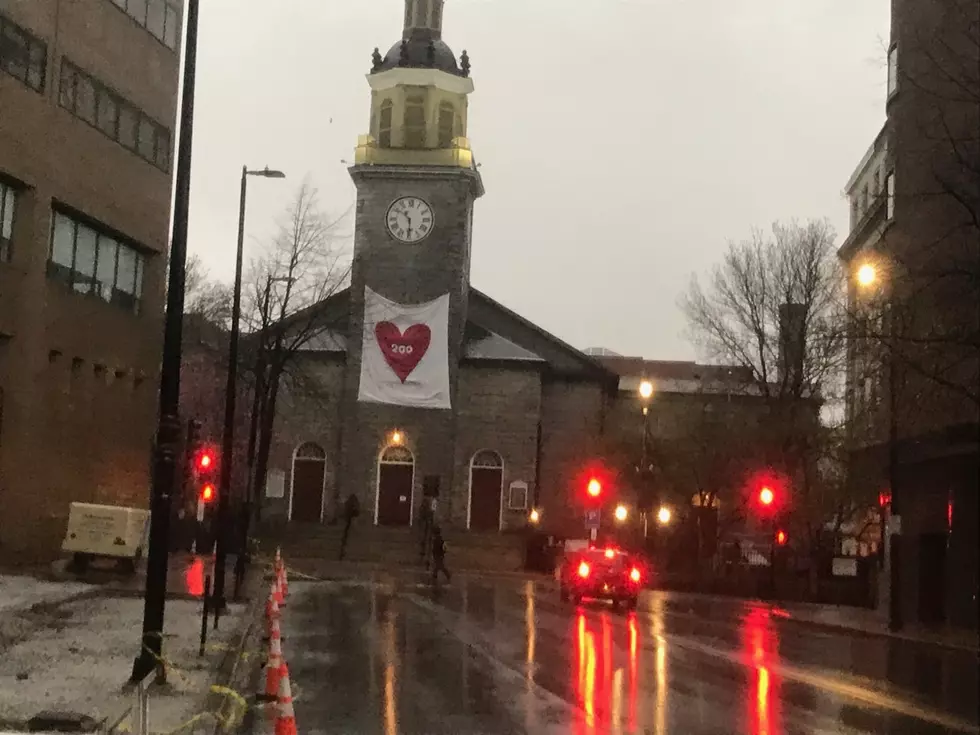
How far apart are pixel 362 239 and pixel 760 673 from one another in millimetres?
42804

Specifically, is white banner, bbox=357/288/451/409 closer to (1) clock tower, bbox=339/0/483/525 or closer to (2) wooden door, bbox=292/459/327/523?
(1) clock tower, bbox=339/0/483/525

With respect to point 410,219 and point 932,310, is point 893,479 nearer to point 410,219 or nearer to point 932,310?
point 932,310

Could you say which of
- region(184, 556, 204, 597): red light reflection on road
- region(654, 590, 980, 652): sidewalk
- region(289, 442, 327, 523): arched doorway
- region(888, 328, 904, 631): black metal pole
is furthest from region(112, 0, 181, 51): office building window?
region(289, 442, 327, 523): arched doorway

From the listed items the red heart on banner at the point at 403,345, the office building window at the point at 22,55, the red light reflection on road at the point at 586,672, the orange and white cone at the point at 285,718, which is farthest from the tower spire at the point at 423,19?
the orange and white cone at the point at 285,718

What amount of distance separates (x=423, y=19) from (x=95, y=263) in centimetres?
2820

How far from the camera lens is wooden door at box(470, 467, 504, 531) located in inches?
2221

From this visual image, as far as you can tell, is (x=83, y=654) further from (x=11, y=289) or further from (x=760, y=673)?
(x=11, y=289)

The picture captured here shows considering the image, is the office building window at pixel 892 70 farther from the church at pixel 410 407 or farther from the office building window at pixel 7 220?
the church at pixel 410 407

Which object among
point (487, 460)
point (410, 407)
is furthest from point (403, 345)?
point (487, 460)

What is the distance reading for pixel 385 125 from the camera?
5759cm

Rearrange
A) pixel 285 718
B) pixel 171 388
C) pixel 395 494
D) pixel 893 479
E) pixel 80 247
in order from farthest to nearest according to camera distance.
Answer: pixel 395 494
pixel 80 247
pixel 893 479
pixel 171 388
pixel 285 718

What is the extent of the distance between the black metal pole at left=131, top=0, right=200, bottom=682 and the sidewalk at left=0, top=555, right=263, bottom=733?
1.89ft

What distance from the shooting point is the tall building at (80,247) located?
29922 mm

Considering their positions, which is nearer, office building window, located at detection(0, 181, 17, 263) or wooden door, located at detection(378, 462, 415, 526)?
office building window, located at detection(0, 181, 17, 263)
